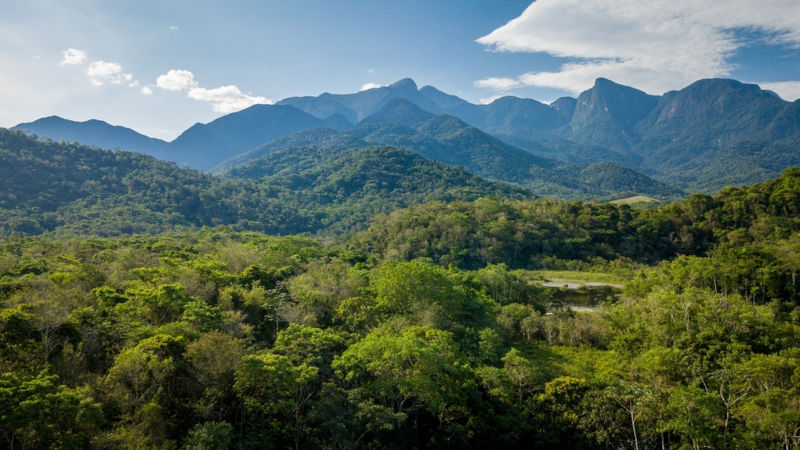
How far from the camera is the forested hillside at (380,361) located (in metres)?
15.8

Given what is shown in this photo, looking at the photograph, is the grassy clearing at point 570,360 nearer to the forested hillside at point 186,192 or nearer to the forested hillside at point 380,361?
the forested hillside at point 380,361

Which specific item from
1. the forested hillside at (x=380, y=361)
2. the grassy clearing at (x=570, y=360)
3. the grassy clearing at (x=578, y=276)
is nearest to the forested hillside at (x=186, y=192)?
the grassy clearing at (x=578, y=276)

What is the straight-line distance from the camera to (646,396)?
1923 centimetres

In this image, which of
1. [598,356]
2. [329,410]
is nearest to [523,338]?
[598,356]

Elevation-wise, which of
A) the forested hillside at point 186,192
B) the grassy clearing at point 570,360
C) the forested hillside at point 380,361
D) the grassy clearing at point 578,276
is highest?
the forested hillside at point 186,192

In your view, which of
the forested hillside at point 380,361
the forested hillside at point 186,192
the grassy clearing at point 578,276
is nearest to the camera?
the forested hillside at point 380,361

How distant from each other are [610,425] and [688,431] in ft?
10.6

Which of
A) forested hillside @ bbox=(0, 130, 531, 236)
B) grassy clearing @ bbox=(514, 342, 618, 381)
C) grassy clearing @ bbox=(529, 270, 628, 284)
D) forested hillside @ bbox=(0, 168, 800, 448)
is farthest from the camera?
forested hillside @ bbox=(0, 130, 531, 236)

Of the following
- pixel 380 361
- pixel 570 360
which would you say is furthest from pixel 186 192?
pixel 570 360

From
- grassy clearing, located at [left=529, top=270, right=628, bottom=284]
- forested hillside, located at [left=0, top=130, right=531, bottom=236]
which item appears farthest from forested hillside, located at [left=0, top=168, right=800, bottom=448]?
forested hillside, located at [left=0, top=130, right=531, bottom=236]

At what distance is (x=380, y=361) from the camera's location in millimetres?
20156

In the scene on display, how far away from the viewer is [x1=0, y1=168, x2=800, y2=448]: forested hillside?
51.9 feet

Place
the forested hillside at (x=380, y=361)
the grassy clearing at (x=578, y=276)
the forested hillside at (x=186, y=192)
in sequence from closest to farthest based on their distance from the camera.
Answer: the forested hillside at (x=380, y=361), the grassy clearing at (x=578, y=276), the forested hillside at (x=186, y=192)

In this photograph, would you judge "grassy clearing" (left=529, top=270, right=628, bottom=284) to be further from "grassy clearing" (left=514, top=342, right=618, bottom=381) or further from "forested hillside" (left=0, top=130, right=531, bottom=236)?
"forested hillside" (left=0, top=130, right=531, bottom=236)
